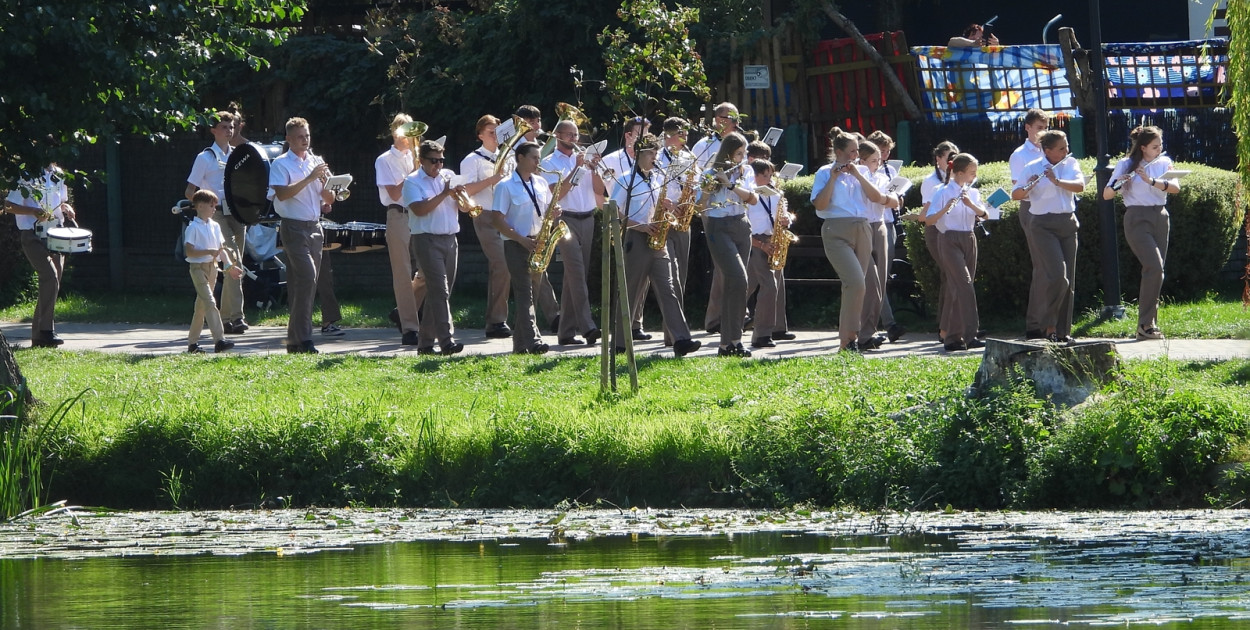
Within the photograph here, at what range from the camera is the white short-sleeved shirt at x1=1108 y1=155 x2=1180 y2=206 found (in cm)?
1510

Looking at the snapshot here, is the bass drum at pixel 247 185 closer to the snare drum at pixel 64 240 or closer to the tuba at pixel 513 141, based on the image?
the snare drum at pixel 64 240

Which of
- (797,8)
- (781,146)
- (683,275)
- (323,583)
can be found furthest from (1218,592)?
(797,8)

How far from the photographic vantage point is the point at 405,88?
2222 centimetres

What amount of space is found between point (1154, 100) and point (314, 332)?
31.7 feet

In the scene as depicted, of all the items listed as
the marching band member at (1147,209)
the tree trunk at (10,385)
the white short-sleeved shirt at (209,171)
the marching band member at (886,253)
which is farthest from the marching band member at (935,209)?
the tree trunk at (10,385)

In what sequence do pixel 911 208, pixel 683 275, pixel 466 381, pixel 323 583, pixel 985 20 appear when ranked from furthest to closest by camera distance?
pixel 985 20
pixel 911 208
pixel 683 275
pixel 466 381
pixel 323 583

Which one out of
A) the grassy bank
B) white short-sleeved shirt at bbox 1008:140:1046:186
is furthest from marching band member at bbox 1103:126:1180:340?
the grassy bank

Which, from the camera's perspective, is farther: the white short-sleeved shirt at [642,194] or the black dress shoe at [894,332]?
the black dress shoe at [894,332]

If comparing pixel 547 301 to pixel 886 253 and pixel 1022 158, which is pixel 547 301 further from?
pixel 1022 158

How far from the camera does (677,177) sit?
1320 centimetres

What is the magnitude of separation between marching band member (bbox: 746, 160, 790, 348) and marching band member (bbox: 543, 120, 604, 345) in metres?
1.30

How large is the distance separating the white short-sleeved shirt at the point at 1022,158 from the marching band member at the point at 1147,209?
2.40 ft

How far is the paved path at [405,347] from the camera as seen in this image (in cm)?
1445

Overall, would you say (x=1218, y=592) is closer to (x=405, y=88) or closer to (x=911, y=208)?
(x=911, y=208)
